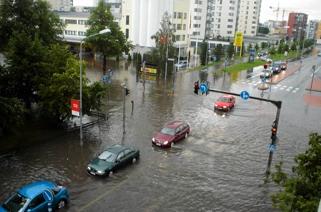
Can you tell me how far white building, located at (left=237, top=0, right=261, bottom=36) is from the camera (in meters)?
147

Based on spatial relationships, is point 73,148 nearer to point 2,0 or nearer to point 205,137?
point 205,137

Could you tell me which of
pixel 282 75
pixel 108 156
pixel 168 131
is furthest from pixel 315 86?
pixel 108 156

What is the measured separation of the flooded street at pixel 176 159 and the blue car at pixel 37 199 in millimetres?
1039

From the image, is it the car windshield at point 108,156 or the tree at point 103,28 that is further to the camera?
the tree at point 103,28

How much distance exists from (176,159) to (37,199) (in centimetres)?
1069

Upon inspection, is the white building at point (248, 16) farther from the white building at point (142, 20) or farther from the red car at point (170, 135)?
the red car at point (170, 135)

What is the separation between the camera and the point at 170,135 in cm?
2762

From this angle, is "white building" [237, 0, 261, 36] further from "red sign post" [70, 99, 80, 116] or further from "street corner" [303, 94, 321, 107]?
"red sign post" [70, 99, 80, 116]

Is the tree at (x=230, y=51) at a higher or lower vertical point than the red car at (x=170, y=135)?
higher

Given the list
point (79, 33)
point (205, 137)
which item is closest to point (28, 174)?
point (205, 137)

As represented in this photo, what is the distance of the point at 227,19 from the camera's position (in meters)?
138

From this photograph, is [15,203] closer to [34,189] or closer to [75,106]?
[34,189]

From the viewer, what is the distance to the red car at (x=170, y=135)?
1063 inches

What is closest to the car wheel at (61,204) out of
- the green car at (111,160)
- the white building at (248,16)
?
the green car at (111,160)
